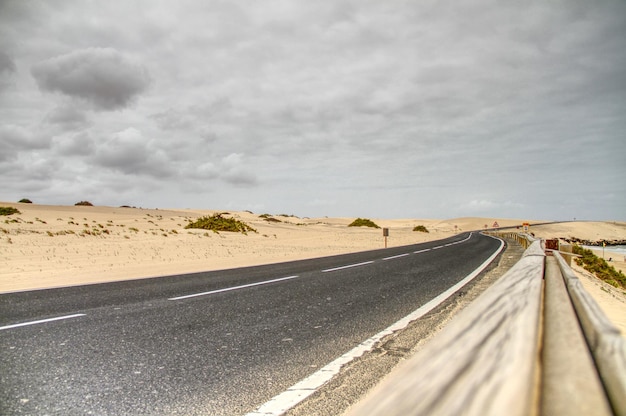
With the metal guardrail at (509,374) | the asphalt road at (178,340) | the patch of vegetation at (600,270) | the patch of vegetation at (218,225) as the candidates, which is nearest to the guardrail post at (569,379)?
the metal guardrail at (509,374)

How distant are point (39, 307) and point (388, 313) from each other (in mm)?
5426

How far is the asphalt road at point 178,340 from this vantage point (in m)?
3.23

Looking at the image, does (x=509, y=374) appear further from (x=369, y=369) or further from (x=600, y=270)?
(x=600, y=270)

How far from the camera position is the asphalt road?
10.6ft

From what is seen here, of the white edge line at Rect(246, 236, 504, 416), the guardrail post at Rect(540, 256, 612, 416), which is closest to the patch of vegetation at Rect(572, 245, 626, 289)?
the white edge line at Rect(246, 236, 504, 416)

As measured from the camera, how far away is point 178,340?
472 centimetres

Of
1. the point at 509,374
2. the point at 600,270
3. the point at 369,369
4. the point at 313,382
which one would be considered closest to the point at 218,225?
the point at 600,270

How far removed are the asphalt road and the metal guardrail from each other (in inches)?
96.6

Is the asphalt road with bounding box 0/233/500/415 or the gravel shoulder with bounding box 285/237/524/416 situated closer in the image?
the gravel shoulder with bounding box 285/237/524/416

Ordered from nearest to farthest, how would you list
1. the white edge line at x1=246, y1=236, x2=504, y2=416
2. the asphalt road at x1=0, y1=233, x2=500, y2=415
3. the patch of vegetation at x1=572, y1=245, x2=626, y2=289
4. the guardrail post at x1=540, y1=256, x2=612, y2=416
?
the guardrail post at x1=540, y1=256, x2=612, y2=416 < the white edge line at x1=246, y1=236, x2=504, y2=416 < the asphalt road at x1=0, y1=233, x2=500, y2=415 < the patch of vegetation at x1=572, y1=245, x2=626, y2=289

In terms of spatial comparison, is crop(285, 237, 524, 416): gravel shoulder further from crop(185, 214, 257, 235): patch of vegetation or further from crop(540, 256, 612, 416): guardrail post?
crop(185, 214, 257, 235): patch of vegetation

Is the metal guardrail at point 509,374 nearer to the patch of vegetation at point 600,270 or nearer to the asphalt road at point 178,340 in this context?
the asphalt road at point 178,340

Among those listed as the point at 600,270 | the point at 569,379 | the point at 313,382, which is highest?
the point at 569,379

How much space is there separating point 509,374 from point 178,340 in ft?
14.7
